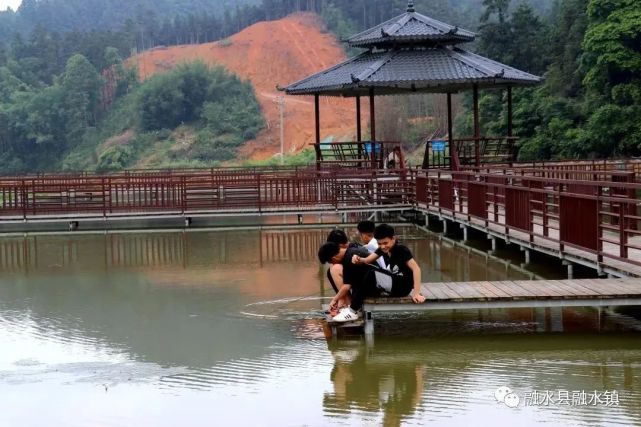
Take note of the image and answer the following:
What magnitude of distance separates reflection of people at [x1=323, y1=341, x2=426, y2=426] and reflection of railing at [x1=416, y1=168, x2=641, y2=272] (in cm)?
315

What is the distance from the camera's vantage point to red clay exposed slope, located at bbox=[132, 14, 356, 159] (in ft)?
251

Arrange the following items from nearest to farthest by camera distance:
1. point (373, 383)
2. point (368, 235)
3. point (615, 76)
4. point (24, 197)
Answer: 1. point (373, 383)
2. point (368, 235)
3. point (24, 197)
4. point (615, 76)

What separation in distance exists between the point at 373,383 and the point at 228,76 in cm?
7689

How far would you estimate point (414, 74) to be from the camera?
22312mm

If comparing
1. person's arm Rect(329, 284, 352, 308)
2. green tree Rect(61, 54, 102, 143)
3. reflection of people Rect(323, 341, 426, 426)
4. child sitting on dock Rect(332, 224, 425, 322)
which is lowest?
reflection of people Rect(323, 341, 426, 426)

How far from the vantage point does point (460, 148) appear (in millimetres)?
26594

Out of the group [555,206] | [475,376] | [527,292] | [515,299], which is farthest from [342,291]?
[555,206]

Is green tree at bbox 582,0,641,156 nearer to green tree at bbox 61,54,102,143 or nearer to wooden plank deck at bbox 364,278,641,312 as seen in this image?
wooden plank deck at bbox 364,278,641,312

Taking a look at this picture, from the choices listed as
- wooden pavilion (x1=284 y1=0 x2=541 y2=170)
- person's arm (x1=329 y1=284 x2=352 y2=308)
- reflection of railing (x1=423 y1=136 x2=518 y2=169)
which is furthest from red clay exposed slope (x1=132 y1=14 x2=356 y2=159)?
person's arm (x1=329 y1=284 x2=352 y2=308)

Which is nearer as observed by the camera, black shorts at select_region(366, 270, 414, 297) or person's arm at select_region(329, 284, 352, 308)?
black shorts at select_region(366, 270, 414, 297)

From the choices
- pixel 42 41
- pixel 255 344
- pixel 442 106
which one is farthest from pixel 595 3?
pixel 42 41

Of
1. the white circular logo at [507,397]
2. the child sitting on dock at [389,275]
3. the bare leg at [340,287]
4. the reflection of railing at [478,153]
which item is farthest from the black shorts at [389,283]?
the reflection of railing at [478,153]

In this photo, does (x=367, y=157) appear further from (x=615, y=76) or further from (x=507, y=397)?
(x=507, y=397)

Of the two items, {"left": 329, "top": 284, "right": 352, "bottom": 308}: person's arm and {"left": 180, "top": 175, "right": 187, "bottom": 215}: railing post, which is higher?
{"left": 180, "top": 175, "right": 187, "bottom": 215}: railing post
